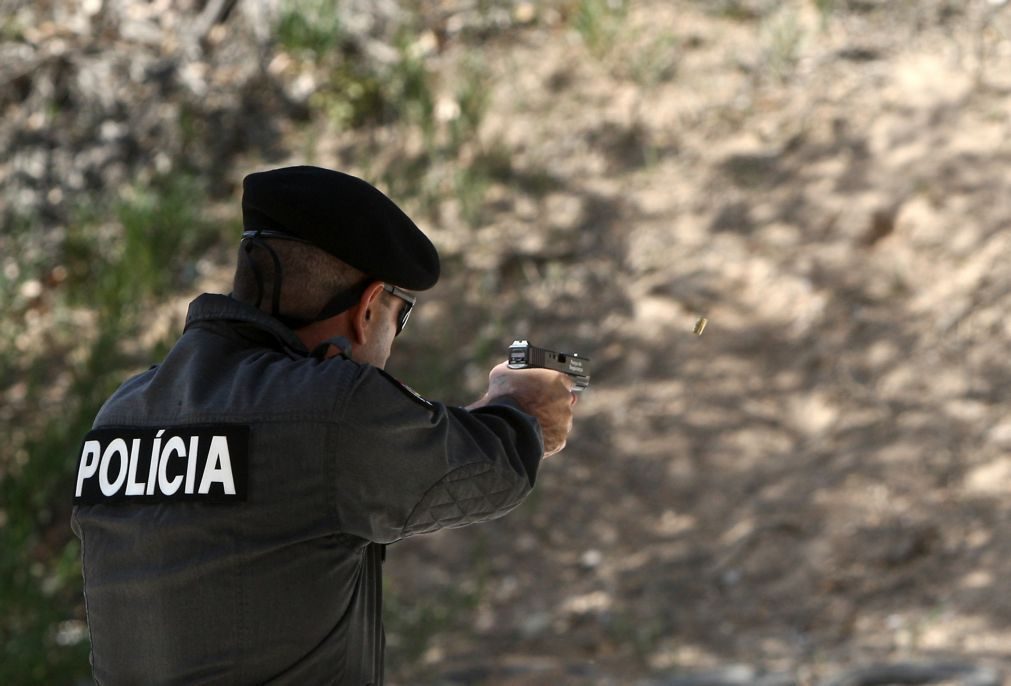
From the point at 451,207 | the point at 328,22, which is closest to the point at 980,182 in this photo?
the point at 451,207

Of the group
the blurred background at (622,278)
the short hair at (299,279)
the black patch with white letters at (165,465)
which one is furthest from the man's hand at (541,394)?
the blurred background at (622,278)

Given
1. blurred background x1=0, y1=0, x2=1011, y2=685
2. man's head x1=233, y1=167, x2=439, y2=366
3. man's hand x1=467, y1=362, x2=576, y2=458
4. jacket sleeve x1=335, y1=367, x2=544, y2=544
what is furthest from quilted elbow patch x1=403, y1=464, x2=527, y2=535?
blurred background x1=0, y1=0, x2=1011, y2=685

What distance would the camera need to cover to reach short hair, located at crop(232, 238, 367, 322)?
193 centimetres

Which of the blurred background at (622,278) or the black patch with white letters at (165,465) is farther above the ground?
the blurred background at (622,278)

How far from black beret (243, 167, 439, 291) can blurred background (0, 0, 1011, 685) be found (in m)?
2.71

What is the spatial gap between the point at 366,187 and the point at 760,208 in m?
4.25

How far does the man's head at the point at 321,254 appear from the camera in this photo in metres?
1.92

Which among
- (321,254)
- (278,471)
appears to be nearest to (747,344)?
(321,254)

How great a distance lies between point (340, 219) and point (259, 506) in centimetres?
47

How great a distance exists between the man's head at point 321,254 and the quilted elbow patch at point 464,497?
0.99 feet

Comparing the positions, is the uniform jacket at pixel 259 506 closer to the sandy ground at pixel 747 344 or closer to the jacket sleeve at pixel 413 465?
the jacket sleeve at pixel 413 465

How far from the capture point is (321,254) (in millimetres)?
1935

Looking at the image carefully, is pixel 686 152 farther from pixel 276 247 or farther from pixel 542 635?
pixel 276 247

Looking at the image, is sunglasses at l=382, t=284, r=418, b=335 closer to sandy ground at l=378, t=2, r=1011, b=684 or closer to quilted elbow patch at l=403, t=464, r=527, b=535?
quilted elbow patch at l=403, t=464, r=527, b=535
